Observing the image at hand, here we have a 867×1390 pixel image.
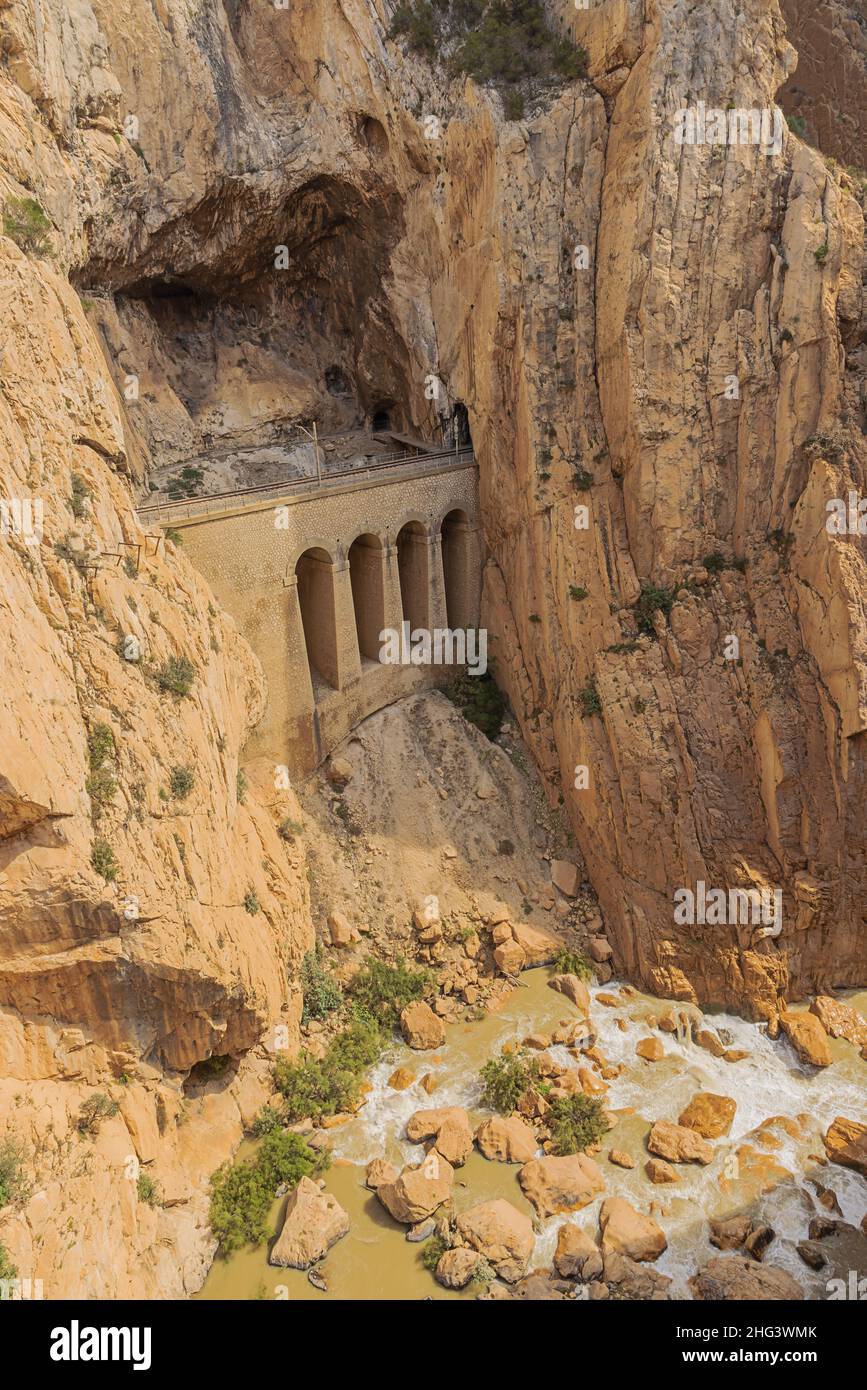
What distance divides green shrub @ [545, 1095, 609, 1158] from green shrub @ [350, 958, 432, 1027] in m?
4.66

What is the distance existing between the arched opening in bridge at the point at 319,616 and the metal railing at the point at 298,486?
2040mm

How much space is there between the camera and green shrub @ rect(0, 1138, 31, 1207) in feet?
43.0

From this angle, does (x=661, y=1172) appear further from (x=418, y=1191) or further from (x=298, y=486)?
(x=298, y=486)

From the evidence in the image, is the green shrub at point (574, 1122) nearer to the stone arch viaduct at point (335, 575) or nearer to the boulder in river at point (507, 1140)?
the boulder in river at point (507, 1140)

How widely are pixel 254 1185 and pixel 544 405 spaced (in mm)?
22079

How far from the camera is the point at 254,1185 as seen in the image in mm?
17750

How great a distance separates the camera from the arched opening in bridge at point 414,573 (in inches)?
1089

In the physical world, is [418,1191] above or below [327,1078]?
below

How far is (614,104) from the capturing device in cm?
2431

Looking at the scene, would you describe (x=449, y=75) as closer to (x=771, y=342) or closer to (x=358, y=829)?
(x=771, y=342)

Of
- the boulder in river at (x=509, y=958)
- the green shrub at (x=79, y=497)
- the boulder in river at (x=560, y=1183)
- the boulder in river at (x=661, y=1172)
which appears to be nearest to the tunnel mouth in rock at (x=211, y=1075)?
the boulder in river at (x=560, y=1183)

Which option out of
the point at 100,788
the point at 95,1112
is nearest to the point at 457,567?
the point at 100,788

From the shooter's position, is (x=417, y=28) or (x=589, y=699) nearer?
(x=589, y=699)

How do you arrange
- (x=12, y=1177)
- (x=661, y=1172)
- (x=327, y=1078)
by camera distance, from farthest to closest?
(x=327, y=1078), (x=661, y=1172), (x=12, y=1177)
